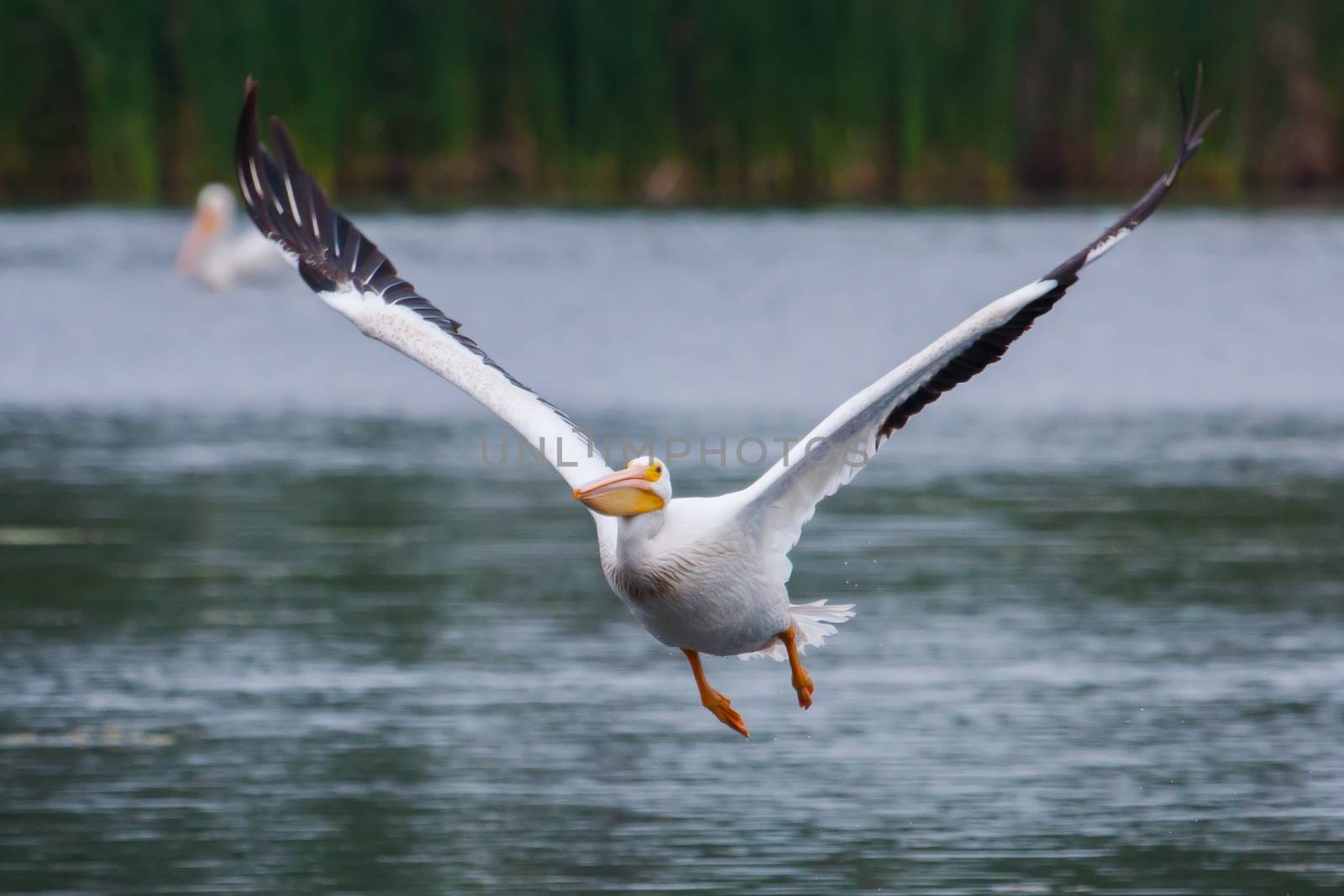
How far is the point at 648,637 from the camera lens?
31.5 ft

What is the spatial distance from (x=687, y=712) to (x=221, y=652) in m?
1.94

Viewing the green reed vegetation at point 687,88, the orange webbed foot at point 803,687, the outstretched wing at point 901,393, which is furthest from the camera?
the green reed vegetation at point 687,88

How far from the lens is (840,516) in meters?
11.9

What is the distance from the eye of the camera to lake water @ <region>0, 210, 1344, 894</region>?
6.62 m

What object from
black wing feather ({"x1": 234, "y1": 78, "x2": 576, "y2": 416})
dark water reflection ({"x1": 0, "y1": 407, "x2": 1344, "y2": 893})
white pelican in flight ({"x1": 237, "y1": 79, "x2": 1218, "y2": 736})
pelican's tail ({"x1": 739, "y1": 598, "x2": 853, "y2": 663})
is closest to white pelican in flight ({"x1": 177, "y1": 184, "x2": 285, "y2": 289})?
dark water reflection ({"x1": 0, "y1": 407, "x2": 1344, "y2": 893})

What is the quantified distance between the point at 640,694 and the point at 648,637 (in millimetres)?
1131

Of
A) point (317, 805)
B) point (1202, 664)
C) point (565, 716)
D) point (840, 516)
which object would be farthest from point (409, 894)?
point (840, 516)

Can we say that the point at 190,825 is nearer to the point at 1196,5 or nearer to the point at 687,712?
the point at 687,712

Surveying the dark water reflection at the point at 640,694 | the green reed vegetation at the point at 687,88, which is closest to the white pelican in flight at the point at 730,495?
the dark water reflection at the point at 640,694

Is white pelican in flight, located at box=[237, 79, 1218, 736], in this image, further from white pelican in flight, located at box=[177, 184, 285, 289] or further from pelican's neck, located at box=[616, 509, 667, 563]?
white pelican in flight, located at box=[177, 184, 285, 289]

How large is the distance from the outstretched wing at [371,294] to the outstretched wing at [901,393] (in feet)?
1.90

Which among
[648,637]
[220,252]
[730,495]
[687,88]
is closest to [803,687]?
[730,495]

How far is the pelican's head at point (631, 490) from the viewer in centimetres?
669

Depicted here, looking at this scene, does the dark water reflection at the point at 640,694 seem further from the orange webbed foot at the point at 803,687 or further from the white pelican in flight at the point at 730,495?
the white pelican in flight at the point at 730,495
